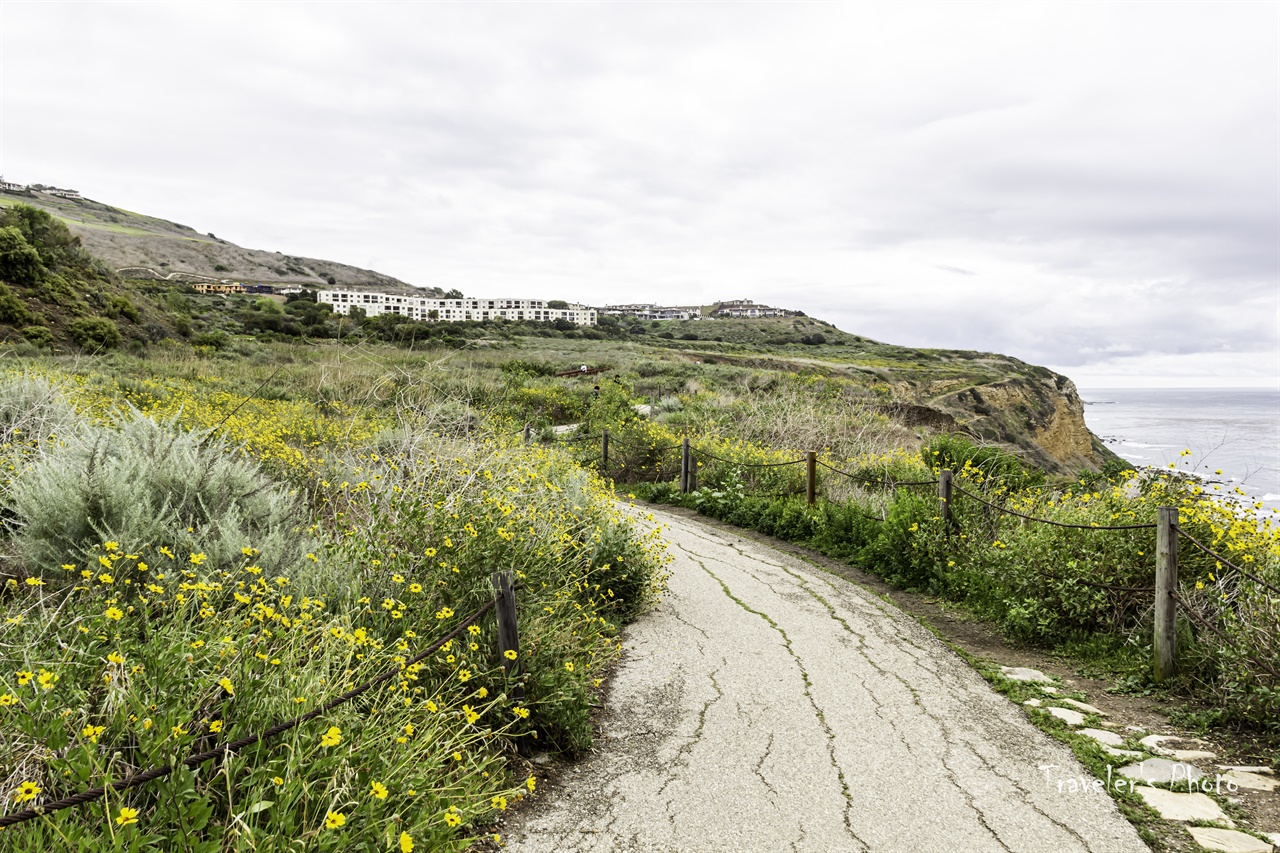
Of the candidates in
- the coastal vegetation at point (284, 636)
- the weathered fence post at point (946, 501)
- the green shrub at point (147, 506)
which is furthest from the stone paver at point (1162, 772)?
the green shrub at point (147, 506)

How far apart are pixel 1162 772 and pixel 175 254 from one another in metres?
128

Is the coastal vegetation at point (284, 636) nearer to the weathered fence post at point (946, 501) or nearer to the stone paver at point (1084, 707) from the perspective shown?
the stone paver at point (1084, 707)

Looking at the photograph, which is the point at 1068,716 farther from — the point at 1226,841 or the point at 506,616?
the point at 506,616

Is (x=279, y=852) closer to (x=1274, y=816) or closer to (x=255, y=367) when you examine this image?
(x=1274, y=816)

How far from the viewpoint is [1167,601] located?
468 centimetres

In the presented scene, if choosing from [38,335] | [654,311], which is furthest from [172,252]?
[38,335]

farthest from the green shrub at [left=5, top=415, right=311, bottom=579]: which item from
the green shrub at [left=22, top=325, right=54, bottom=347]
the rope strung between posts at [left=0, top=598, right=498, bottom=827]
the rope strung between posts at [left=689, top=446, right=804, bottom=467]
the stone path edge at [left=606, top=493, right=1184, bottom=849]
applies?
the green shrub at [left=22, top=325, right=54, bottom=347]

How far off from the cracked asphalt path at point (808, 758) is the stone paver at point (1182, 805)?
0.25 metres

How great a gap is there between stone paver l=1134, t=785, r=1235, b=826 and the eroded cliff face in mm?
26004

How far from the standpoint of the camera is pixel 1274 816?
10.6 ft

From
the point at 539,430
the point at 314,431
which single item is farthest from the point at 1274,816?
the point at 539,430

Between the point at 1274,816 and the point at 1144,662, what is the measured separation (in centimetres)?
181

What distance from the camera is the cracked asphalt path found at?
3.16 meters

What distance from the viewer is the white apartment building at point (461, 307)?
108375 millimetres
